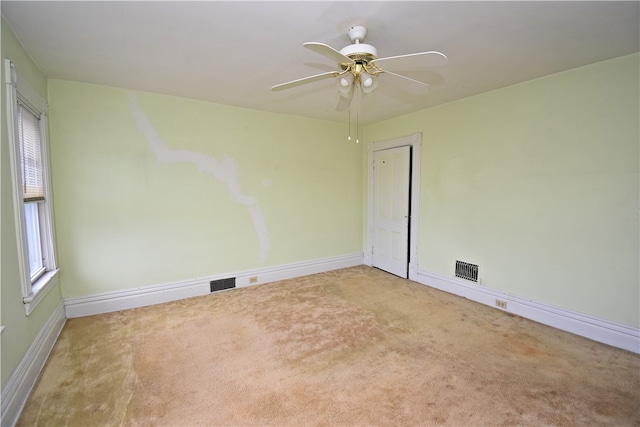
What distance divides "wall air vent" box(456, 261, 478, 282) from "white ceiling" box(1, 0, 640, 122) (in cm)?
210

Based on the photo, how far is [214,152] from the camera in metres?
3.82

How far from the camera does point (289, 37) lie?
2139 millimetres

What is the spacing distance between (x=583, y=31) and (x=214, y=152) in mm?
3679

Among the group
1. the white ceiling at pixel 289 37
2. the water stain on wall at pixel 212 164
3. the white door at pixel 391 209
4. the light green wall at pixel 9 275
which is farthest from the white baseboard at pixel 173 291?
the white ceiling at pixel 289 37

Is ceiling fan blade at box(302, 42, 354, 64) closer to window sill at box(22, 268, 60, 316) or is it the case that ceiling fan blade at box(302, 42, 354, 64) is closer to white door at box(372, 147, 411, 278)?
window sill at box(22, 268, 60, 316)

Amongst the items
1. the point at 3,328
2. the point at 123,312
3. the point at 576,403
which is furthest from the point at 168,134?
the point at 576,403

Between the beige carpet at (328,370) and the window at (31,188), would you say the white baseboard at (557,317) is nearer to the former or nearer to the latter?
the beige carpet at (328,370)

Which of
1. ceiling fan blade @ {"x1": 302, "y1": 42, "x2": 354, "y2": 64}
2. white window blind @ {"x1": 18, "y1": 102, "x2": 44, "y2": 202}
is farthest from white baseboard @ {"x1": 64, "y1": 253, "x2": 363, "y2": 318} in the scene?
ceiling fan blade @ {"x1": 302, "y1": 42, "x2": 354, "y2": 64}

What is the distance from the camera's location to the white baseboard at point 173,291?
10.5 feet

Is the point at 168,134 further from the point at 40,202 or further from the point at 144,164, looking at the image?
the point at 40,202

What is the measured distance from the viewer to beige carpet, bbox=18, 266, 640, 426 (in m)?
1.84

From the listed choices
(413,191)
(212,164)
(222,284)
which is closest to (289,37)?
(212,164)

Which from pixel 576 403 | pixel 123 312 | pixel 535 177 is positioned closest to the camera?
pixel 576 403

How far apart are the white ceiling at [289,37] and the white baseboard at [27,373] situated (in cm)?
225
